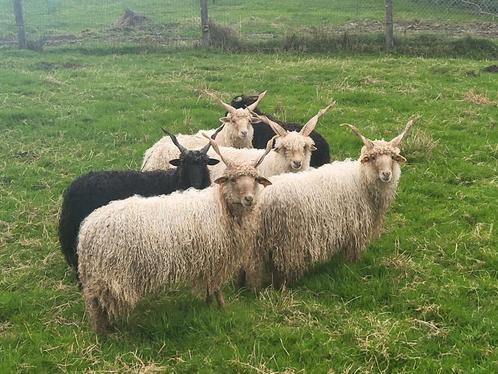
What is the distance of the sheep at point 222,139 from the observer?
7.61m

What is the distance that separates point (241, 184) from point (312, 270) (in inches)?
59.0

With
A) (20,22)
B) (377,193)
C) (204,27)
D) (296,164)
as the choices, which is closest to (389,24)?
(204,27)

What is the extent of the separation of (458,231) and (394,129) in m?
3.74

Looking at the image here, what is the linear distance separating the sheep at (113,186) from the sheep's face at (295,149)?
3.40 ft

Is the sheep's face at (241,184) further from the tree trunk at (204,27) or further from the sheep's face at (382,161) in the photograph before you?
the tree trunk at (204,27)

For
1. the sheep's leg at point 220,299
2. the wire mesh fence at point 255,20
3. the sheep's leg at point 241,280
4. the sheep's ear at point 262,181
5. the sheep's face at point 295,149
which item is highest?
the wire mesh fence at point 255,20

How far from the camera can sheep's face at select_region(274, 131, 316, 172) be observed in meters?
6.72

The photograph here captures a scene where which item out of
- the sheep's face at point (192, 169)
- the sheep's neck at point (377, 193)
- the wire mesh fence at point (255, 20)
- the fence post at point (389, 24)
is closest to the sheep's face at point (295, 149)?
the sheep's neck at point (377, 193)

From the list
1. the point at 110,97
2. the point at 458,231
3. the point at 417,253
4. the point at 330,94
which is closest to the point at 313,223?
the point at 417,253

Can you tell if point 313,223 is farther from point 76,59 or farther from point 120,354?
point 76,59

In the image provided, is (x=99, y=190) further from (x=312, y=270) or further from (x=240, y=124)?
(x=240, y=124)

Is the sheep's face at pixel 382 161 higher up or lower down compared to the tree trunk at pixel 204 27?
lower down

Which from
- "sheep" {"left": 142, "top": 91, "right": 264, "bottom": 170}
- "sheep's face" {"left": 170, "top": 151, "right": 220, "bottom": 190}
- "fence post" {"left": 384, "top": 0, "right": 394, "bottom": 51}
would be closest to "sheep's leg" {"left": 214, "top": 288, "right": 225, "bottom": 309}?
"sheep's face" {"left": 170, "top": 151, "right": 220, "bottom": 190}

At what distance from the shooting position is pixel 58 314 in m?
5.28
